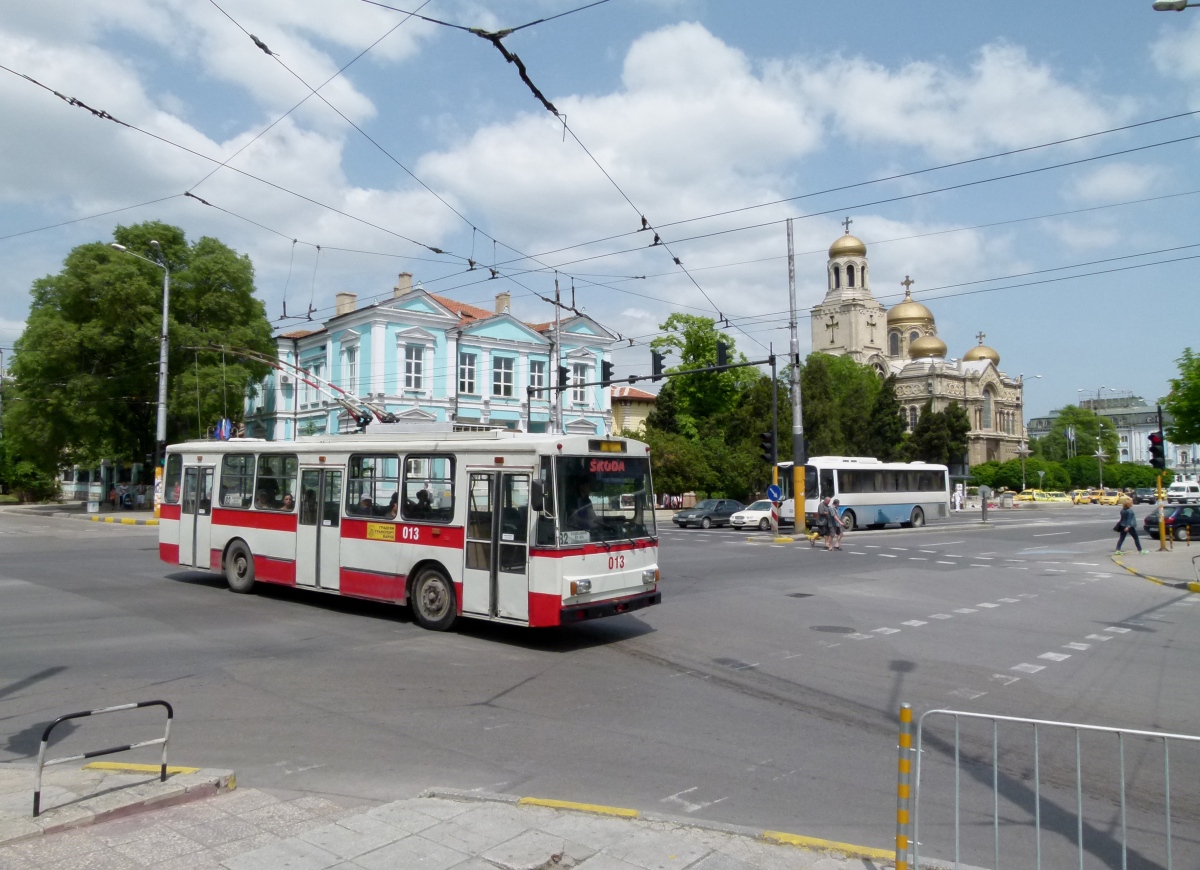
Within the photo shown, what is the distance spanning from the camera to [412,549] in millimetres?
12125

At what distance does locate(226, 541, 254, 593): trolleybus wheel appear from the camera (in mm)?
14984

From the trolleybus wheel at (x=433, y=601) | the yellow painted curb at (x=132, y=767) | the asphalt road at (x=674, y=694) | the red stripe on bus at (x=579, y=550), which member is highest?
the red stripe on bus at (x=579, y=550)

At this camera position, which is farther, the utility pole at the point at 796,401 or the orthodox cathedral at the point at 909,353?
the orthodox cathedral at the point at 909,353

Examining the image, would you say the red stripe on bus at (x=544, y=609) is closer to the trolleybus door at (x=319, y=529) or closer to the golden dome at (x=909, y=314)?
the trolleybus door at (x=319, y=529)

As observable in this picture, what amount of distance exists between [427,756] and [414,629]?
554 centimetres

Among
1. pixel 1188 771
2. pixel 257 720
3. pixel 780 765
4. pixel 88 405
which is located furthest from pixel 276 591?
pixel 88 405

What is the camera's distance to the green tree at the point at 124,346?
4384 centimetres

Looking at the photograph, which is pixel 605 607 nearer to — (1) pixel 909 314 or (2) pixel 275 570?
(2) pixel 275 570

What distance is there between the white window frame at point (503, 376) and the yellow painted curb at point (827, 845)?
47874mm

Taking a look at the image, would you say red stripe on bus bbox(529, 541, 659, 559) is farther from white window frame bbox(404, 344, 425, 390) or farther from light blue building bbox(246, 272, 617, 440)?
white window frame bbox(404, 344, 425, 390)

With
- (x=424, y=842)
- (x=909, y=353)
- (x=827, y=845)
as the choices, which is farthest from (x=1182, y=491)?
(x=424, y=842)

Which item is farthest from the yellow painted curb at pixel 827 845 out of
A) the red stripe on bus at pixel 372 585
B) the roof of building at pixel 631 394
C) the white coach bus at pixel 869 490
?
the roof of building at pixel 631 394

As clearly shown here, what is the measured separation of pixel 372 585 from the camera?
41.7 feet

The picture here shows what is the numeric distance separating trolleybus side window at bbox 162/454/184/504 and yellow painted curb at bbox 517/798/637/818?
13.6 meters
